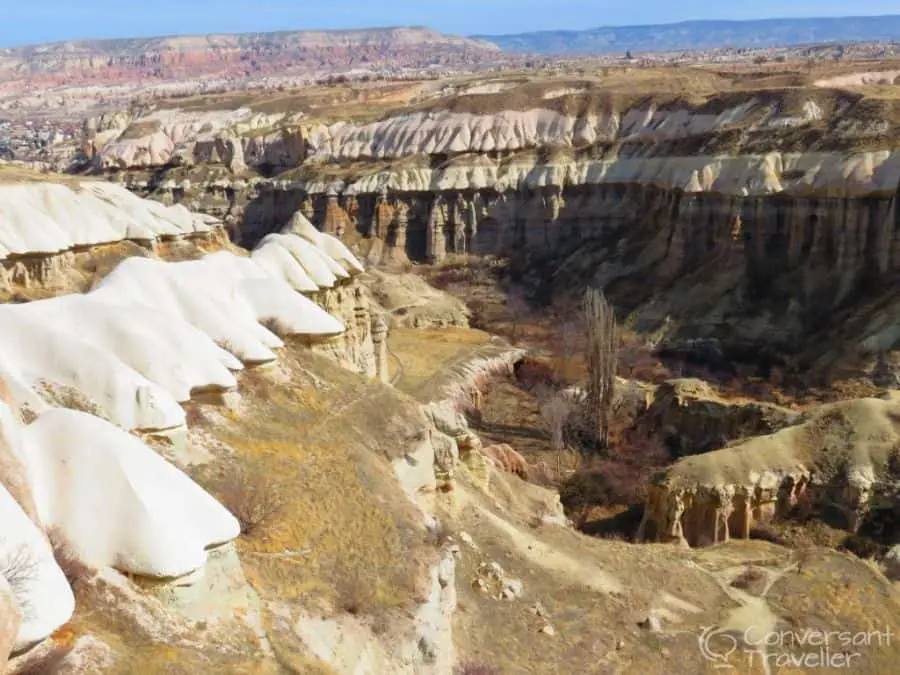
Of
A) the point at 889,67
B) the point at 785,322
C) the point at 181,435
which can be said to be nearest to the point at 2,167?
the point at 181,435

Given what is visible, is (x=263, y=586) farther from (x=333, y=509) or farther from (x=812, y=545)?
(x=812, y=545)

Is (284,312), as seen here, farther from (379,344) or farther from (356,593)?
(356,593)

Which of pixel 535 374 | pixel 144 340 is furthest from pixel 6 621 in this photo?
pixel 535 374

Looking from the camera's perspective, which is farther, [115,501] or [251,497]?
[251,497]

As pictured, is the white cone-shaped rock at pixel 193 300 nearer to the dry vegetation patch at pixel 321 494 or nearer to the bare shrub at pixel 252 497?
the dry vegetation patch at pixel 321 494

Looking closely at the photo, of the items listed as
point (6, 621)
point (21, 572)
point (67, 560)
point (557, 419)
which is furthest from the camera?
point (557, 419)

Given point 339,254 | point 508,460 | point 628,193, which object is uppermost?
point 339,254

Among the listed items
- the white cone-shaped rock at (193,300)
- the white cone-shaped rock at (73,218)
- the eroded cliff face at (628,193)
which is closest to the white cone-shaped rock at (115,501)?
the white cone-shaped rock at (193,300)

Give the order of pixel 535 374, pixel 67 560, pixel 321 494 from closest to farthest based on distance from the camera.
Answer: pixel 67 560
pixel 321 494
pixel 535 374

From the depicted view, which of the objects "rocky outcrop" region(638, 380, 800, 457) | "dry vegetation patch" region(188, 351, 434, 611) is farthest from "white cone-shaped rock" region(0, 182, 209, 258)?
"rocky outcrop" region(638, 380, 800, 457)
